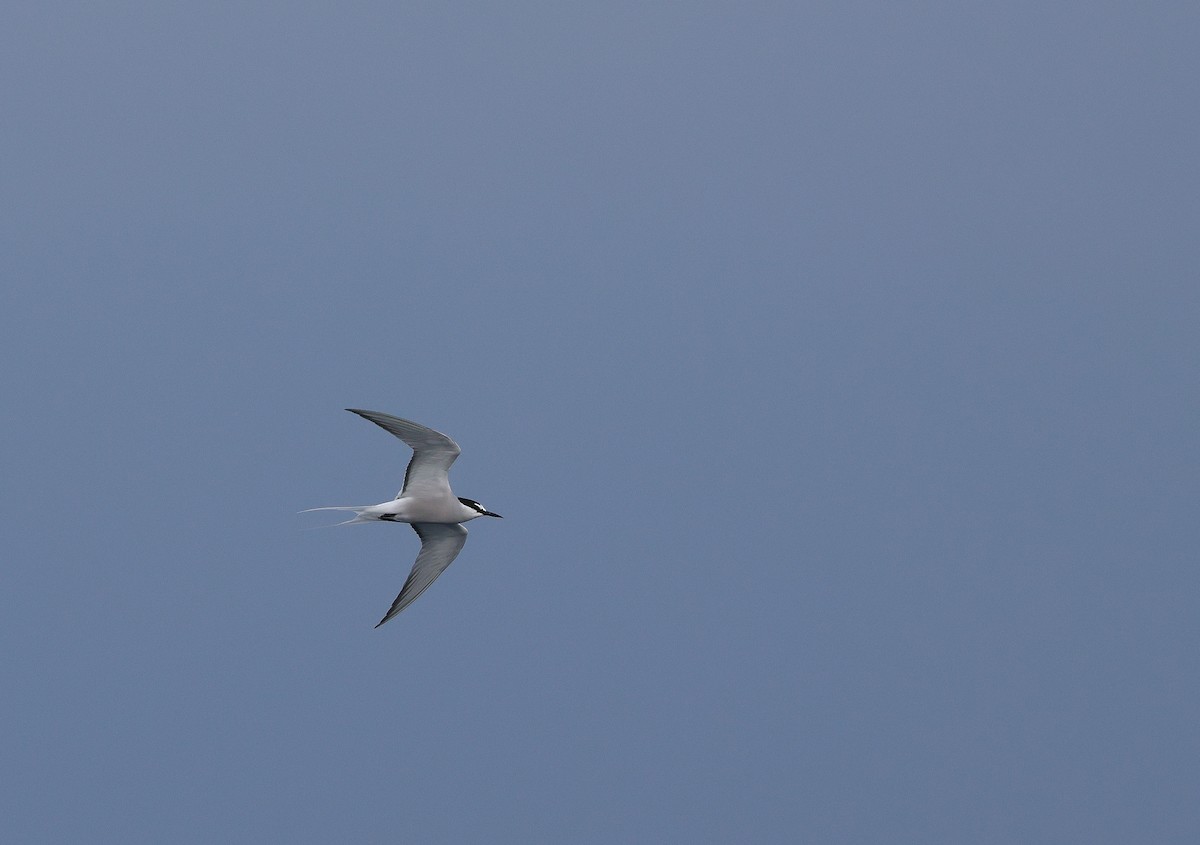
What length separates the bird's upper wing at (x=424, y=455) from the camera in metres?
16.3

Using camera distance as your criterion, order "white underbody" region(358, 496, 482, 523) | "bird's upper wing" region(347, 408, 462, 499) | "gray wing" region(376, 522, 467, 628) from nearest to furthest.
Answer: "bird's upper wing" region(347, 408, 462, 499) → "white underbody" region(358, 496, 482, 523) → "gray wing" region(376, 522, 467, 628)

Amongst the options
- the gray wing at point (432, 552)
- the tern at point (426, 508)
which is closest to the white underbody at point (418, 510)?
the tern at point (426, 508)

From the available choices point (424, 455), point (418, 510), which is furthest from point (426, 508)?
point (424, 455)

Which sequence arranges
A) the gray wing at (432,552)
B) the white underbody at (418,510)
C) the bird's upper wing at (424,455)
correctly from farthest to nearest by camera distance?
the gray wing at (432,552), the white underbody at (418,510), the bird's upper wing at (424,455)

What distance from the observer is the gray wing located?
17812mm

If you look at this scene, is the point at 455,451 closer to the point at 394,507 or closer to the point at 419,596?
the point at 394,507

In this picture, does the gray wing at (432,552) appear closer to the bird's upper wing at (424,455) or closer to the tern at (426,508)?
the tern at (426,508)

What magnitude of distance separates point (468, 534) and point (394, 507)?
131cm

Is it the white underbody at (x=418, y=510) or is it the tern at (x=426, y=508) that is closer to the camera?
the tern at (x=426, y=508)

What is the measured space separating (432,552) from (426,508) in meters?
1.02

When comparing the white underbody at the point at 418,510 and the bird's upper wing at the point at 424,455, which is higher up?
→ the bird's upper wing at the point at 424,455

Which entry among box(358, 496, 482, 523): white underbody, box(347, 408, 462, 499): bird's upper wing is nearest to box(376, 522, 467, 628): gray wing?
box(358, 496, 482, 523): white underbody

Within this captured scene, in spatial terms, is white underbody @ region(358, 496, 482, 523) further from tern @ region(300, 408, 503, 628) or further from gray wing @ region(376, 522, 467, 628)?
gray wing @ region(376, 522, 467, 628)

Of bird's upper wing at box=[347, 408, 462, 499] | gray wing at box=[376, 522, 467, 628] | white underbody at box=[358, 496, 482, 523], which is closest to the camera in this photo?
bird's upper wing at box=[347, 408, 462, 499]
